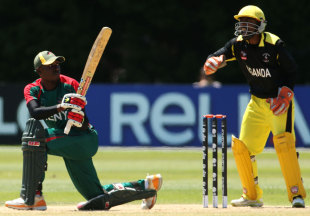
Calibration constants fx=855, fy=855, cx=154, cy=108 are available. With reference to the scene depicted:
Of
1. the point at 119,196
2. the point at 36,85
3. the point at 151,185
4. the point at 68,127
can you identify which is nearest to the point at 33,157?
the point at 68,127

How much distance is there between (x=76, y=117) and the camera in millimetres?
7637

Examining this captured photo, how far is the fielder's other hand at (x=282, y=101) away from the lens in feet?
27.0

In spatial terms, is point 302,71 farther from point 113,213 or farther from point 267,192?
point 113,213

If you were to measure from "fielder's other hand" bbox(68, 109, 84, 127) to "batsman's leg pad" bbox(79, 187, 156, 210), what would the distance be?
77 centimetres

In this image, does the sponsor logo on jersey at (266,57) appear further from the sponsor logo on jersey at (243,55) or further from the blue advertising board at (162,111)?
the blue advertising board at (162,111)

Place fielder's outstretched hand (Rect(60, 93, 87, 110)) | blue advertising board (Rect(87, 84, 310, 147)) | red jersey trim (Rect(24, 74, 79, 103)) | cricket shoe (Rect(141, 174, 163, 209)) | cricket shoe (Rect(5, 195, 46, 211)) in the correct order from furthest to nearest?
blue advertising board (Rect(87, 84, 310, 147))
cricket shoe (Rect(141, 174, 163, 209))
red jersey trim (Rect(24, 74, 79, 103))
cricket shoe (Rect(5, 195, 46, 211))
fielder's outstretched hand (Rect(60, 93, 87, 110))

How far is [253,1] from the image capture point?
25.3 meters

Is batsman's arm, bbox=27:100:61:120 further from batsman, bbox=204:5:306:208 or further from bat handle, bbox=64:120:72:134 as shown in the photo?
batsman, bbox=204:5:306:208

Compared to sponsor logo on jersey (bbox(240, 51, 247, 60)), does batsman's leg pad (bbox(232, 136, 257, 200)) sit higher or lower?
lower

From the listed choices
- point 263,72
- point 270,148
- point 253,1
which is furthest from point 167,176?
point 253,1

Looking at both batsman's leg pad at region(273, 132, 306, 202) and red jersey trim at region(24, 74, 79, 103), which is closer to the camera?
red jersey trim at region(24, 74, 79, 103)

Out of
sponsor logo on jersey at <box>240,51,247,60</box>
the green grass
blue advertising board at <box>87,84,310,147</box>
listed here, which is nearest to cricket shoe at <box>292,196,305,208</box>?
the green grass

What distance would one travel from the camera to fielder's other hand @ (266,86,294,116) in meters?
8.22

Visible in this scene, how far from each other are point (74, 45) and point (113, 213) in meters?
18.6
